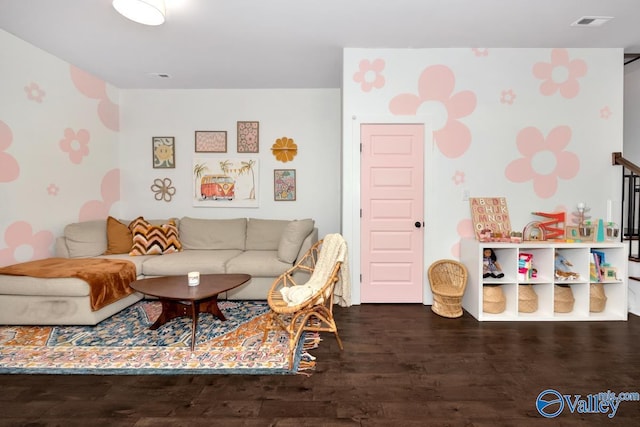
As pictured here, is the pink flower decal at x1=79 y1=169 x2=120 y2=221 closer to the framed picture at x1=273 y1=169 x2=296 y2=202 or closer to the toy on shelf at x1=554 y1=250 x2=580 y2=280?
the framed picture at x1=273 y1=169 x2=296 y2=202

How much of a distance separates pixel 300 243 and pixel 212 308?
45.9 inches

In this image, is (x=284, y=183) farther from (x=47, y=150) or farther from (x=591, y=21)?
(x=591, y=21)

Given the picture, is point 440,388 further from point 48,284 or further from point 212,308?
point 48,284

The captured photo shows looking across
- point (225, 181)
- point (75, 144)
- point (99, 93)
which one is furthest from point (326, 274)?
point (99, 93)

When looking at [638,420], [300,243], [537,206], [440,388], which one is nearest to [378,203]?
[300,243]

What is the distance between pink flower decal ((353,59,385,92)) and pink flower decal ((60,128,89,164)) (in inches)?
135

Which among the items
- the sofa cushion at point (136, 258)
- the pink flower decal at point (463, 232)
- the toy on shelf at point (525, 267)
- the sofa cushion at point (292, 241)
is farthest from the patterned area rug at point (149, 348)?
the toy on shelf at point (525, 267)

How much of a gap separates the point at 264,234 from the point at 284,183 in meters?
0.81

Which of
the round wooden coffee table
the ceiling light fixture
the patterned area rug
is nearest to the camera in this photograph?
the patterned area rug

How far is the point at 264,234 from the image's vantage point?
14.4ft

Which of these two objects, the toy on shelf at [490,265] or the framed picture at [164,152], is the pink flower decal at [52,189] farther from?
the toy on shelf at [490,265]

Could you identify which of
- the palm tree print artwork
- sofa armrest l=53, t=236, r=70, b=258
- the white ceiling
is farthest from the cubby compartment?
sofa armrest l=53, t=236, r=70, b=258

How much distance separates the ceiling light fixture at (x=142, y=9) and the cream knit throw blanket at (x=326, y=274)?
2.18 m

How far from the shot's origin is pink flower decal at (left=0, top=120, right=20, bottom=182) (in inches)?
125
